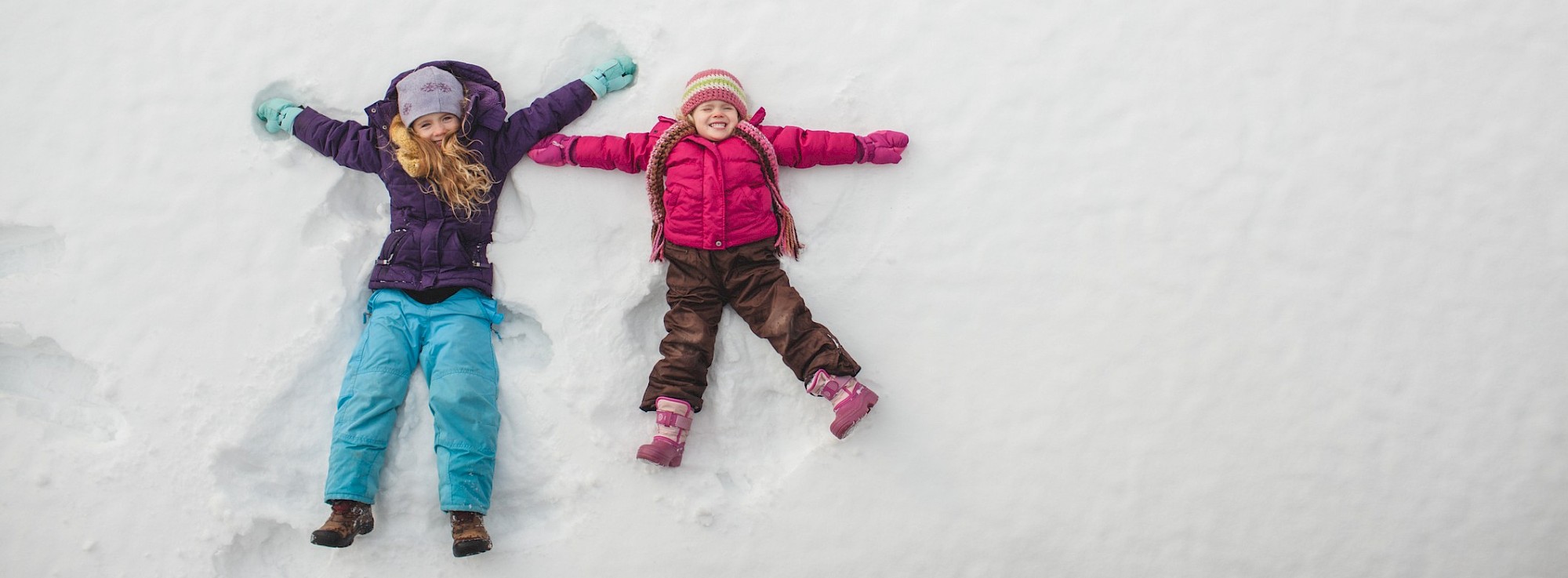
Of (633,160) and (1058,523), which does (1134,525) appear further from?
(633,160)

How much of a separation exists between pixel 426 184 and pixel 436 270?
10.8 inches

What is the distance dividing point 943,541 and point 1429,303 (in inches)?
71.7

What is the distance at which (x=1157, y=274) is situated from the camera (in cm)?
307

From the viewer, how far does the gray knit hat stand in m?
2.83

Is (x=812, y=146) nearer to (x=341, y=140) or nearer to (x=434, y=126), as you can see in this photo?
(x=434, y=126)

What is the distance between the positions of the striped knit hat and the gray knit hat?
703 millimetres

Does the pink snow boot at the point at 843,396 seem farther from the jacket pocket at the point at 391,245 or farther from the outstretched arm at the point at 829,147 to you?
the jacket pocket at the point at 391,245

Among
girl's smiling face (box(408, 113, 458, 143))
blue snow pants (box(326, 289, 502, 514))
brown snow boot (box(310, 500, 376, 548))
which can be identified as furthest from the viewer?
girl's smiling face (box(408, 113, 458, 143))

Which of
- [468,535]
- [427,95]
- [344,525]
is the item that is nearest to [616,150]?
[427,95]

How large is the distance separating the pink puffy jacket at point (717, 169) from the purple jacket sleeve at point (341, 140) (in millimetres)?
629

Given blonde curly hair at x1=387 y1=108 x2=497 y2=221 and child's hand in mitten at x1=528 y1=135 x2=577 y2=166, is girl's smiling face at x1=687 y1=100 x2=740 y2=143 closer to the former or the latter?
child's hand in mitten at x1=528 y1=135 x2=577 y2=166

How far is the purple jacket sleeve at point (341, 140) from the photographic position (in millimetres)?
2943

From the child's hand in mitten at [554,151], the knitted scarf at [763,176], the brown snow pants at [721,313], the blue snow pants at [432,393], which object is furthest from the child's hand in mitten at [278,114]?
the brown snow pants at [721,313]

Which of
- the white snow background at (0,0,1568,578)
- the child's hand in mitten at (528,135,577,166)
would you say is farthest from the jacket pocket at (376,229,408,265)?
the child's hand in mitten at (528,135,577,166)
